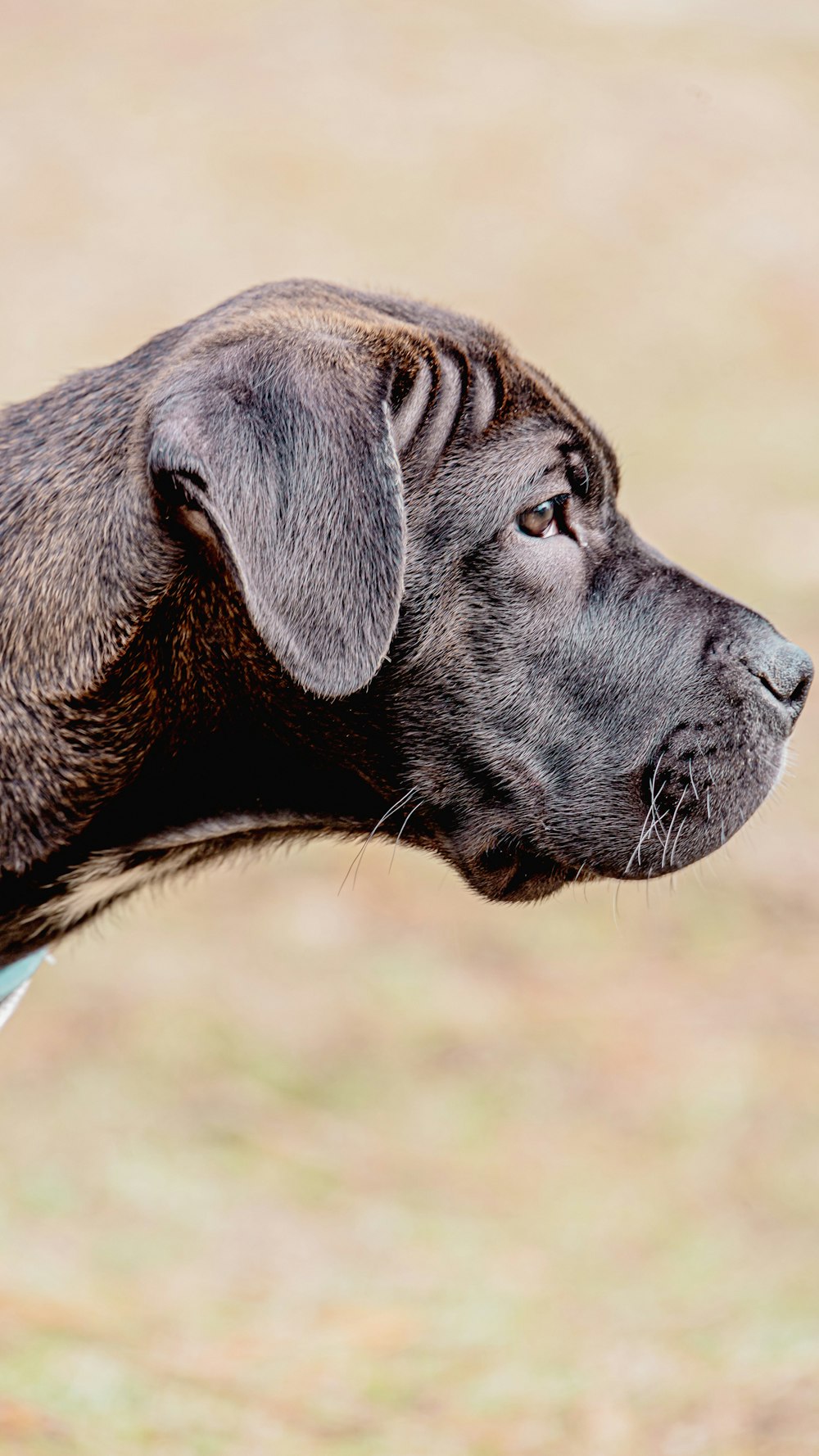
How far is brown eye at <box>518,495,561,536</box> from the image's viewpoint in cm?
336

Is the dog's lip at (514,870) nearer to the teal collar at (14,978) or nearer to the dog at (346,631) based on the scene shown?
the dog at (346,631)

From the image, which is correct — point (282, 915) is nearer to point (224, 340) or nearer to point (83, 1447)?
point (83, 1447)

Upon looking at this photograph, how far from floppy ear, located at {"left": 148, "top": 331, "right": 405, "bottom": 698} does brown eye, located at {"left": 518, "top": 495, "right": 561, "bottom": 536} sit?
0.51m

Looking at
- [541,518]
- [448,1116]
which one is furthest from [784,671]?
[448,1116]

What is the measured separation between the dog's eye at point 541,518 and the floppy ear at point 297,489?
19.9 inches

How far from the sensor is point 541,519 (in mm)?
3393

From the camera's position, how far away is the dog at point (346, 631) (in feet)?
9.28

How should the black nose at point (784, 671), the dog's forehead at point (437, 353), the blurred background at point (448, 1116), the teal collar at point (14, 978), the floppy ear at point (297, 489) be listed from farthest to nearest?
the blurred background at point (448, 1116) → the black nose at point (784, 671) → the teal collar at point (14, 978) → the dog's forehead at point (437, 353) → the floppy ear at point (297, 489)

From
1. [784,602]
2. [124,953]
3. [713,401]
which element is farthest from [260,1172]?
[713,401]

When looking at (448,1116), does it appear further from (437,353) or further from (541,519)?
(437,353)

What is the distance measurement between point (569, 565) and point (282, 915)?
4649 mm

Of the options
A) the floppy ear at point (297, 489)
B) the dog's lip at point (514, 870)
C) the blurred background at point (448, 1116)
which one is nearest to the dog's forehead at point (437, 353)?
the floppy ear at point (297, 489)

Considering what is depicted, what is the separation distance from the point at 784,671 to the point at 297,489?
1.22 meters

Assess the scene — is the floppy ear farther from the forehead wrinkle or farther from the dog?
the forehead wrinkle
